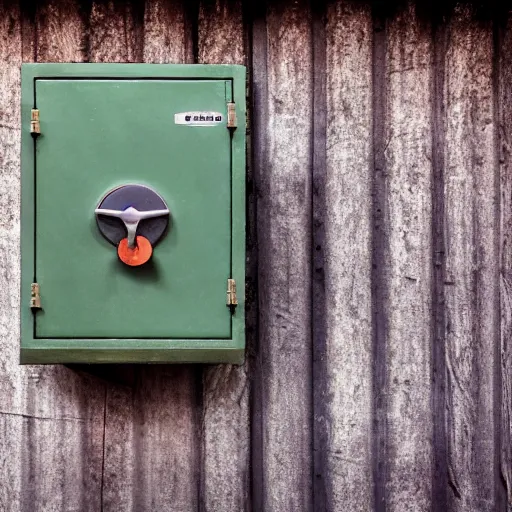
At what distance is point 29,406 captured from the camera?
1920 millimetres

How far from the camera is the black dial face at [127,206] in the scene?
5.23ft

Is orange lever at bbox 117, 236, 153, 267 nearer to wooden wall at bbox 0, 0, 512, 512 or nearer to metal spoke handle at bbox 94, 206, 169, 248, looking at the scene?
metal spoke handle at bbox 94, 206, 169, 248

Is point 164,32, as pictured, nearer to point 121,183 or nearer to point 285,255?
point 121,183

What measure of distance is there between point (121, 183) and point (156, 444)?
3.19 feet

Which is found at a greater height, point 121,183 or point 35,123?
point 35,123

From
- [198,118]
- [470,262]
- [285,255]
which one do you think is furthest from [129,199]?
[470,262]

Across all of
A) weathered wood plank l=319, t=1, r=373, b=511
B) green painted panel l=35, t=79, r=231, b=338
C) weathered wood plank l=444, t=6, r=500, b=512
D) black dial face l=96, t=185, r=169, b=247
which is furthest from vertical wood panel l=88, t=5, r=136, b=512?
weathered wood plank l=444, t=6, r=500, b=512

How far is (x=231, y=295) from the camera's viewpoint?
163 cm

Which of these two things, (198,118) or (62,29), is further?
(62,29)

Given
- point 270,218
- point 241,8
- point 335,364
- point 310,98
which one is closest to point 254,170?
point 270,218

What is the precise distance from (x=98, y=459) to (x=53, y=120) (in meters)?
1.21

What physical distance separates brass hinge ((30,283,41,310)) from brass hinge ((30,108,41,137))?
1.54ft

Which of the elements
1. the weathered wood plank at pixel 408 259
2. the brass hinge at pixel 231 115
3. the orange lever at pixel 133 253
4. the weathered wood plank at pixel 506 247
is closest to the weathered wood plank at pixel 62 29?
the brass hinge at pixel 231 115

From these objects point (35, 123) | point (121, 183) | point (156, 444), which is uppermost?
A: point (35, 123)
